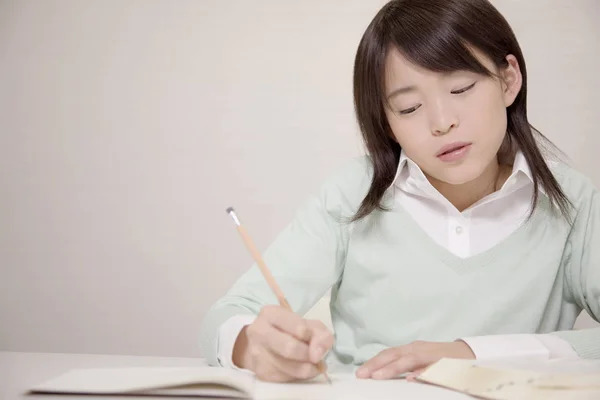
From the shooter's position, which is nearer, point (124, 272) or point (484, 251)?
point (484, 251)

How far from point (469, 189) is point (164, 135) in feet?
3.18

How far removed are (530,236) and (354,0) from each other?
97 cm

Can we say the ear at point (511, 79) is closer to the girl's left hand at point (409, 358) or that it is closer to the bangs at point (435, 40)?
the bangs at point (435, 40)

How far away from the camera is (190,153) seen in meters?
1.95

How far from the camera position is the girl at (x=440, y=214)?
3.77 feet

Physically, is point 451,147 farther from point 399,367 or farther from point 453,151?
point 399,367

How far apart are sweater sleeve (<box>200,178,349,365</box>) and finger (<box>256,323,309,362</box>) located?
12.3 inches

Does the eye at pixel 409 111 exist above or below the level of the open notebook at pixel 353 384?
above

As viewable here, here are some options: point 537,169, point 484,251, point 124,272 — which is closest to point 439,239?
point 484,251

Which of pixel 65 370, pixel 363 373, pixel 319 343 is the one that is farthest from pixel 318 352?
pixel 65 370

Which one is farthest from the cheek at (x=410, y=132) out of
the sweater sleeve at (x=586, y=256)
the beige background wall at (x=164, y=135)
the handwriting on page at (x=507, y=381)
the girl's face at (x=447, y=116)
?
the beige background wall at (x=164, y=135)

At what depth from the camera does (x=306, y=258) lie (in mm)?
1229

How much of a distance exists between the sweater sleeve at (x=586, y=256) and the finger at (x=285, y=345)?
655 millimetres

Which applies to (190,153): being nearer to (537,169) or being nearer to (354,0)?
(354,0)
